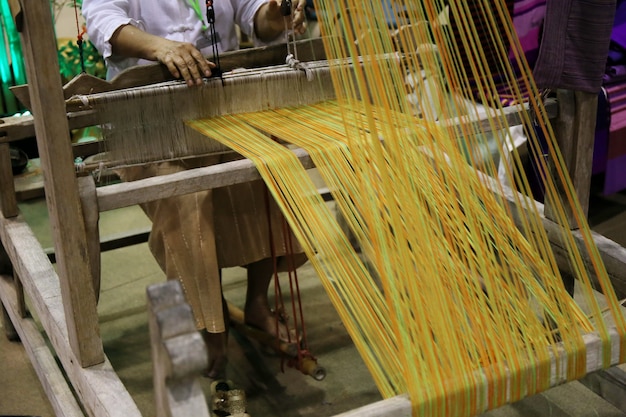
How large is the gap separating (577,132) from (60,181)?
124cm

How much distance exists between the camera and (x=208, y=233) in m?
2.05

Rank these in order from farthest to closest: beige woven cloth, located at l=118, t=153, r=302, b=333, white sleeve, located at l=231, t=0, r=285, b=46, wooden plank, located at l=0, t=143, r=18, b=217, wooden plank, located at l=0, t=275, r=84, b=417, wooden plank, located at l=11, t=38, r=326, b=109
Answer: white sleeve, located at l=231, t=0, r=285, b=46
wooden plank, located at l=0, t=143, r=18, b=217
beige woven cloth, located at l=118, t=153, r=302, b=333
wooden plank, located at l=0, t=275, r=84, b=417
wooden plank, located at l=11, t=38, r=326, b=109

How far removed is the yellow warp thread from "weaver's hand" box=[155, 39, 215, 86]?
0.46ft

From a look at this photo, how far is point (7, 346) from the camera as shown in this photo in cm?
261

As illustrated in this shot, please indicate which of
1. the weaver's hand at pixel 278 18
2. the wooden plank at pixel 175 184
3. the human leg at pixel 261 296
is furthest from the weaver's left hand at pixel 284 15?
the human leg at pixel 261 296

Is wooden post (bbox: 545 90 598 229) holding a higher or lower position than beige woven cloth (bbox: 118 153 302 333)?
higher

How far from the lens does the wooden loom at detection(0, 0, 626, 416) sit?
137 centimetres


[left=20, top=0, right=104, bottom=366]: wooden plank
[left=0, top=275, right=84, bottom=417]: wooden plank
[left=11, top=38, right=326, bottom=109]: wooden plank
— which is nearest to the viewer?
[left=20, top=0, right=104, bottom=366]: wooden plank

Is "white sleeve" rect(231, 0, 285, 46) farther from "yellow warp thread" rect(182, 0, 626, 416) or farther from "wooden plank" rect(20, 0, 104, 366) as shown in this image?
"wooden plank" rect(20, 0, 104, 366)

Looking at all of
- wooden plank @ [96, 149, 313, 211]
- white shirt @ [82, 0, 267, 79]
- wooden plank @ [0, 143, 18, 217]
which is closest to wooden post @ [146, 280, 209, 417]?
wooden plank @ [96, 149, 313, 211]

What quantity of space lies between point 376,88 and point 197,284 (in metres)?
0.80

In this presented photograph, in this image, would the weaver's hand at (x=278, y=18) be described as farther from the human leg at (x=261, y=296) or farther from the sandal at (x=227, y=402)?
the sandal at (x=227, y=402)

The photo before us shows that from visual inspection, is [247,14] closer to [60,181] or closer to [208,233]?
[208,233]

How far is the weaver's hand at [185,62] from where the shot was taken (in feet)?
6.19
